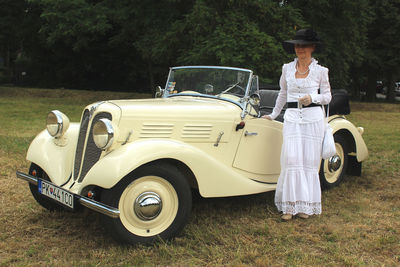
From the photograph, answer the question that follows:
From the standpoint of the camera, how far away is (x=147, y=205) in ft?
11.2

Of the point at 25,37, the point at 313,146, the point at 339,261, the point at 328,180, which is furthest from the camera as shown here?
the point at 25,37

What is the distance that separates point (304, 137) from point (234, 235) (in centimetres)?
128

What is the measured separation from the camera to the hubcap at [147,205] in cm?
340

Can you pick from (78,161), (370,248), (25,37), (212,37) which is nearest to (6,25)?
(25,37)

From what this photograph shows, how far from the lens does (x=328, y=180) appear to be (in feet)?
17.9

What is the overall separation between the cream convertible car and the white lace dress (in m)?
0.31

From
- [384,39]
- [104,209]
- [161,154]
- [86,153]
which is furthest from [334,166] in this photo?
[384,39]

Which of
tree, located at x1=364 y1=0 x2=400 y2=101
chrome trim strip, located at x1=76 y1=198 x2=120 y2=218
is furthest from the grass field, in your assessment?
tree, located at x1=364 y1=0 x2=400 y2=101

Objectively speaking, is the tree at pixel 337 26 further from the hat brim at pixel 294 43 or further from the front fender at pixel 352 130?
the hat brim at pixel 294 43

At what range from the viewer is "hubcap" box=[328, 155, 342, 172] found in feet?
17.7

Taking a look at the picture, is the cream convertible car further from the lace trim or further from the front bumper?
the lace trim

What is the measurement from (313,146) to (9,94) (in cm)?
2073

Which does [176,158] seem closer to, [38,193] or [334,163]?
[38,193]

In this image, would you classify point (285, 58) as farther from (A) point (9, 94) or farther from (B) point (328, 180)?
(A) point (9, 94)
